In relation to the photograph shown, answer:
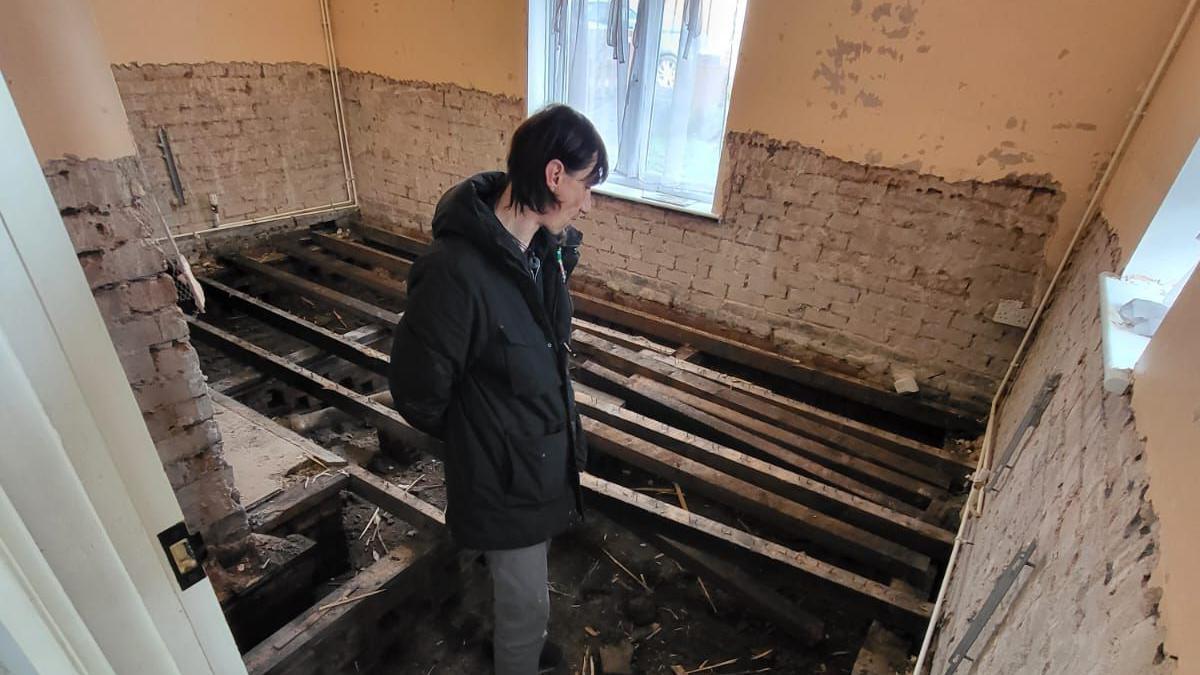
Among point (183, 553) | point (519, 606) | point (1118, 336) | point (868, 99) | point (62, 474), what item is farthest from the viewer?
point (868, 99)

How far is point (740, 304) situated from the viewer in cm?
357

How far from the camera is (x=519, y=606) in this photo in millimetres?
1619

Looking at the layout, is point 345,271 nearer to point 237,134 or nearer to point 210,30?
point 237,134

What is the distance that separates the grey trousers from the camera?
5.24 feet

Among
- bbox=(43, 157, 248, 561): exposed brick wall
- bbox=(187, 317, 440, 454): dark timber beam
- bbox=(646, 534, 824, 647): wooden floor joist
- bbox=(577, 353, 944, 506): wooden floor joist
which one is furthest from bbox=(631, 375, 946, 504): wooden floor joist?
bbox=(43, 157, 248, 561): exposed brick wall

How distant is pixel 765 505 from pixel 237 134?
4687 millimetres

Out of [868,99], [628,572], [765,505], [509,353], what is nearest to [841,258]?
[868,99]

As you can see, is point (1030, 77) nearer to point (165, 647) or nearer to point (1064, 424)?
point (1064, 424)

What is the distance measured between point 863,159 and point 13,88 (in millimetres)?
3107

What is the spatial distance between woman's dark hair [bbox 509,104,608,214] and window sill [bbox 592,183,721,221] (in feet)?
7.26

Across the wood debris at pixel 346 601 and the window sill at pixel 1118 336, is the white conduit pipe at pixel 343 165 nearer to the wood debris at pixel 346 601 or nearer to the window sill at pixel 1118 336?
the wood debris at pixel 346 601

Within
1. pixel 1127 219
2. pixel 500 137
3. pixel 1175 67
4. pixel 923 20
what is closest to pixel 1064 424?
pixel 1127 219

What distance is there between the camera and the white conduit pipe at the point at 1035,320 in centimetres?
183

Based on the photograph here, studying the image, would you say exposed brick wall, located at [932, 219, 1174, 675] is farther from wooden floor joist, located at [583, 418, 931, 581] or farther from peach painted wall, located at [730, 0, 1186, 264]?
peach painted wall, located at [730, 0, 1186, 264]
